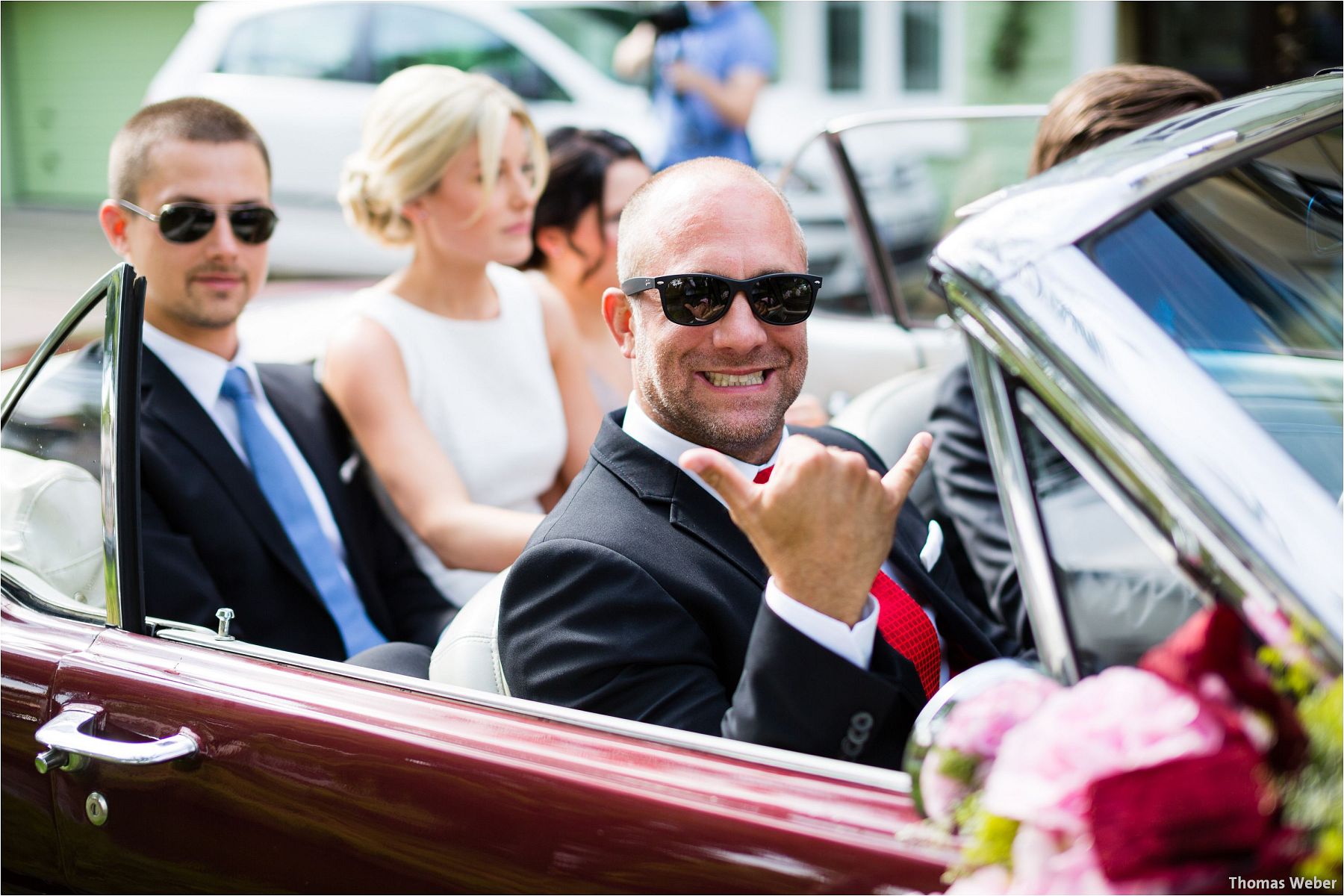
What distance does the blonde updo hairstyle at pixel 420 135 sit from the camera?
3.19 metres

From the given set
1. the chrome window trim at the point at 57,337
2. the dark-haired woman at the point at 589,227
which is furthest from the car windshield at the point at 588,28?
the chrome window trim at the point at 57,337

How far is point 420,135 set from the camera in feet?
10.5

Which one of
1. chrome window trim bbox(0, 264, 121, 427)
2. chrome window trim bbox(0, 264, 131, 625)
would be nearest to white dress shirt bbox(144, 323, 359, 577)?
chrome window trim bbox(0, 264, 121, 427)

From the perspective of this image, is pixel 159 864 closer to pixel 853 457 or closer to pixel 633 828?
pixel 633 828

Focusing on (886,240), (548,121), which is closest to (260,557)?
(886,240)

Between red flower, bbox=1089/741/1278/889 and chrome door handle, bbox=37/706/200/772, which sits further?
chrome door handle, bbox=37/706/200/772

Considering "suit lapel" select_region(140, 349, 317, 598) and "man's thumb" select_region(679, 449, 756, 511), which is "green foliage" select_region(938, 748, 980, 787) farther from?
"suit lapel" select_region(140, 349, 317, 598)

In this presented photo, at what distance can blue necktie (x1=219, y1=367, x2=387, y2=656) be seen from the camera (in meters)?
2.54

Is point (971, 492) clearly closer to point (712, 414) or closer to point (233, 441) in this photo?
point (712, 414)

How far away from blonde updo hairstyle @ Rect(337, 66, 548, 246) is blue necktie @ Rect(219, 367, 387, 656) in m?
0.75

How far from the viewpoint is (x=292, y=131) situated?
8305 mm

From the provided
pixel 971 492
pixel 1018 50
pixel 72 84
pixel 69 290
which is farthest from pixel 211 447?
pixel 72 84

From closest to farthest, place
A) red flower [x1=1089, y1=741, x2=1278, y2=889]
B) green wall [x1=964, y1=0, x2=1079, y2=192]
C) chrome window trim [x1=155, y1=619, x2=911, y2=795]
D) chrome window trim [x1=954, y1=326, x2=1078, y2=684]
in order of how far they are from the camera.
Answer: red flower [x1=1089, y1=741, x2=1278, y2=889] → chrome window trim [x1=954, y1=326, x2=1078, y2=684] → chrome window trim [x1=155, y1=619, x2=911, y2=795] → green wall [x1=964, y1=0, x2=1079, y2=192]

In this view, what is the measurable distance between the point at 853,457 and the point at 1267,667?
44 centimetres
